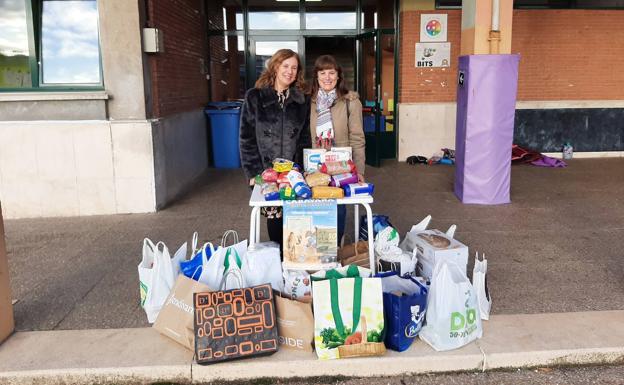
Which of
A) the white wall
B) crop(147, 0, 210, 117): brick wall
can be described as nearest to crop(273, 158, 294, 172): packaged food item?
the white wall

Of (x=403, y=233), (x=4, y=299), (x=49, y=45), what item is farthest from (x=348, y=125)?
(x=49, y=45)

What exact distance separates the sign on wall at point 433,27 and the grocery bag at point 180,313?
8.16 m

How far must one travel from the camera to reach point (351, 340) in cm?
332

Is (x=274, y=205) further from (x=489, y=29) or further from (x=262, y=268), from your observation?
(x=489, y=29)

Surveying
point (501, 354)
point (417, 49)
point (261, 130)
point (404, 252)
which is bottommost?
point (501, 354)

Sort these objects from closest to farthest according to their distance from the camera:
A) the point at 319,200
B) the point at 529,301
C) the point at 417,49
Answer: the point at 319,200 → the point at 529,301 → the point at 417,49

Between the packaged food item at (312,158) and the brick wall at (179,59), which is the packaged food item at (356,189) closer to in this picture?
the packaged food item at (312,158)

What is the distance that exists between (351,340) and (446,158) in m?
7.66

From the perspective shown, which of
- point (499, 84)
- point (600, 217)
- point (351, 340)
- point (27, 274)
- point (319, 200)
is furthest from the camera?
point (499, 84)

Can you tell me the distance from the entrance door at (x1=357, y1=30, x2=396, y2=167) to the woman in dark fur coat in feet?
19.8

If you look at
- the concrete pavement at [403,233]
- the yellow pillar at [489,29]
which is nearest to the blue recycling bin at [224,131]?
the concrete pavement at [403,233]

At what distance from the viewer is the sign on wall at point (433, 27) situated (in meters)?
10.3

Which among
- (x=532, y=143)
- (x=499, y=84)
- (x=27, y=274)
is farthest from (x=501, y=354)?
(x=532, y=143)

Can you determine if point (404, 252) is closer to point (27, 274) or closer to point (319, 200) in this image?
point (319, 200)
